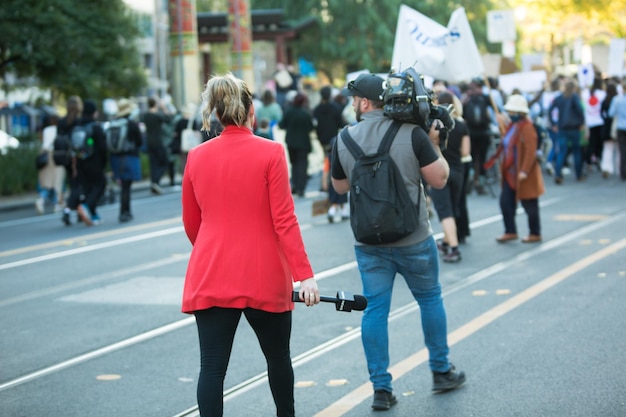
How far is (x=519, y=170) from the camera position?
11898 mm

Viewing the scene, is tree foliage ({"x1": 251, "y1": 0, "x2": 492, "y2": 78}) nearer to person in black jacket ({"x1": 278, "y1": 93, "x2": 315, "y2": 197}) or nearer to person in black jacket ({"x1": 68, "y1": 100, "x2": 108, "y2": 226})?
person in black jacket ({"x1": 278, "y1": 93, "x2": 315, "y2": 197})

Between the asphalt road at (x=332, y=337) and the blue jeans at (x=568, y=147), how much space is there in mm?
6970

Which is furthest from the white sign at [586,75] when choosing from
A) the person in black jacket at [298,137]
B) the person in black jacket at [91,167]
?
the person in black jacket at [91,167]

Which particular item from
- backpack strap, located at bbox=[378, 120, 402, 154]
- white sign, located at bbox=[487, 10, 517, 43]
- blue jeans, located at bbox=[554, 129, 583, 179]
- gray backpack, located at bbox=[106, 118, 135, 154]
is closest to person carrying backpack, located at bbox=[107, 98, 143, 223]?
gray backpack, located at bbox=[106, 118, 135, 154]

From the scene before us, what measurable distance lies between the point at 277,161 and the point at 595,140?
60.3 feet

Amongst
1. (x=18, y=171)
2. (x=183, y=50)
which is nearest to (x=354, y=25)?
(x=183, y=50)

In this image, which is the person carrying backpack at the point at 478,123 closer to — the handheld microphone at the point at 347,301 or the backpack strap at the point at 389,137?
the backpack strap at the point at 389,137

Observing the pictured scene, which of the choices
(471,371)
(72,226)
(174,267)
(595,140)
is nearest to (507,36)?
(595,140)

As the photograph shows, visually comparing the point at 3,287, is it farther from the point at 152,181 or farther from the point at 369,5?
the point at 369,5

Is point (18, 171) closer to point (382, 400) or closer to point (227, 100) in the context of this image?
point (382, 400)

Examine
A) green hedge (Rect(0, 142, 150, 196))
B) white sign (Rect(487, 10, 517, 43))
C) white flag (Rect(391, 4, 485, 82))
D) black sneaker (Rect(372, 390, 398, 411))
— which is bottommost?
green hedge (Rect(0, 142, 150, 196))

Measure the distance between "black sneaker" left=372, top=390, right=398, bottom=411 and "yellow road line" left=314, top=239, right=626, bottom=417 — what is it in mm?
158

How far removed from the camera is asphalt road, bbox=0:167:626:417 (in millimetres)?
6000

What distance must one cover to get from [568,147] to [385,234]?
15.4 metres
